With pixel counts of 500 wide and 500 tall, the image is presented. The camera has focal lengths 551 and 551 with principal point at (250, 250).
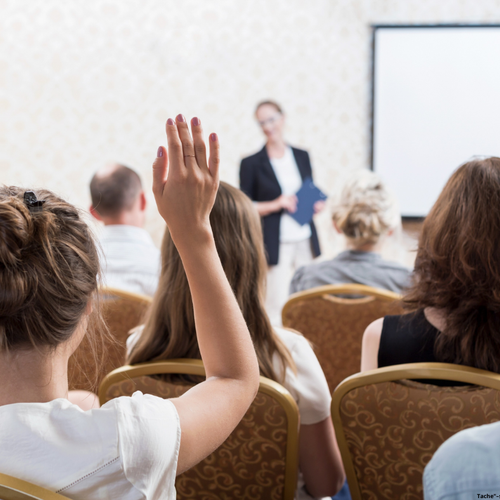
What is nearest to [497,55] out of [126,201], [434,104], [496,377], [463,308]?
[434,104]

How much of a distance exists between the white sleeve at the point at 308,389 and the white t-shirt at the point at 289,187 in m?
3.19

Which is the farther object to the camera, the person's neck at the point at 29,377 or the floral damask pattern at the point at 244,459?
the floral damask pattern at the point at 244,459

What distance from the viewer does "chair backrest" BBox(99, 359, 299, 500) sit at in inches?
40.4

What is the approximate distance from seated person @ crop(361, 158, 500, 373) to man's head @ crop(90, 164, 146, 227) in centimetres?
154

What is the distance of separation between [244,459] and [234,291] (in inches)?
15.1

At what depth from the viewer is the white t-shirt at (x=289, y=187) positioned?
4.45 metres

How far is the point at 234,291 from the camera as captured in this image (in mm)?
1289

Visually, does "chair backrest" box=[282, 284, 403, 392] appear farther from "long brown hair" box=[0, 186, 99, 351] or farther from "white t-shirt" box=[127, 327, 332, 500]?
"long brown hair" box=[0, 186, 99, 351]

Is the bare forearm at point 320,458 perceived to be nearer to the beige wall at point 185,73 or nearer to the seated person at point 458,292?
the seated person at point 458,292

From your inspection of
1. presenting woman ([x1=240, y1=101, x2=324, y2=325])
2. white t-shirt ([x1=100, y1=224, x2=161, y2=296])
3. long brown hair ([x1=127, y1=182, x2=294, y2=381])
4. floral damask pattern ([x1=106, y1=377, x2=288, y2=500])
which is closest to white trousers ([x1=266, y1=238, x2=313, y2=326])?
presenting woman ([x1=240, y1=101, x2=324, y2=325])

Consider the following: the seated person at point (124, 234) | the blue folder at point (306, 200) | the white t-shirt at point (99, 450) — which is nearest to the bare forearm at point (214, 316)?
the white t-shirt at point (99, 450)

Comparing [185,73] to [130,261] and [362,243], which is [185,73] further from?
[362,243]

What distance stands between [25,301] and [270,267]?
3808 mm

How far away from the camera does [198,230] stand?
0.69 meters
